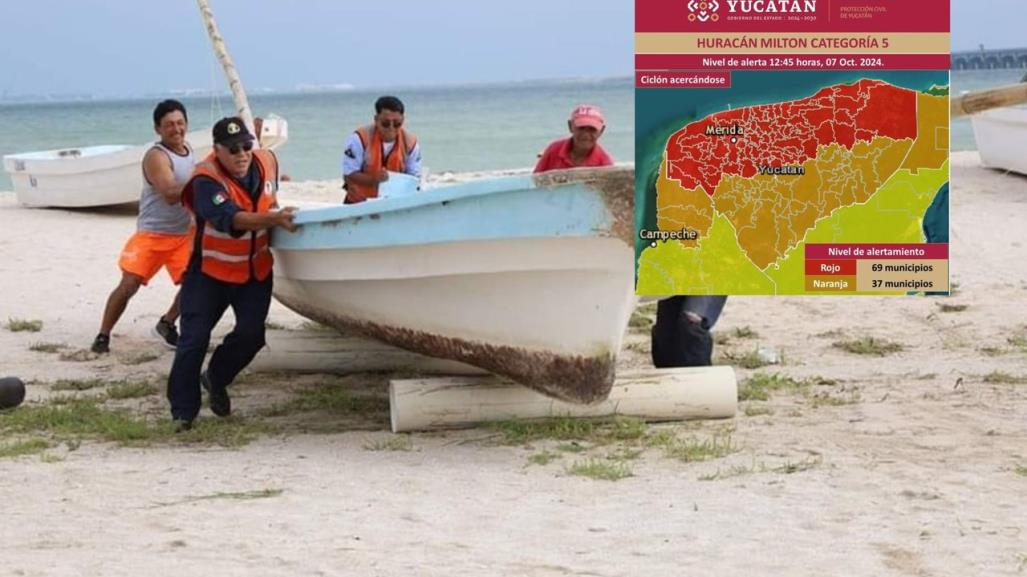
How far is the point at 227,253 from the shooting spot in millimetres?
6180

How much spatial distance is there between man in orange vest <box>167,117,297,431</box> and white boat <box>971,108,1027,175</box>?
38.7ft

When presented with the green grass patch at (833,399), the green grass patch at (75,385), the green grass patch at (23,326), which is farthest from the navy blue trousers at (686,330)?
the green grass patch at (23,326)

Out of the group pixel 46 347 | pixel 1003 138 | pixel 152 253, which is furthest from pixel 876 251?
pixel 1003 138

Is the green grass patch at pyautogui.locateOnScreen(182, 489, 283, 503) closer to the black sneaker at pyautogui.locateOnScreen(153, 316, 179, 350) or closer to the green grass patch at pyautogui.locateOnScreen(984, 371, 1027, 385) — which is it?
the black sneaker at pyautogui.locateOnScreen(153, 316, 179, 350)

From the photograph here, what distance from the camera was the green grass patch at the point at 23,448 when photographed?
19.1 feet

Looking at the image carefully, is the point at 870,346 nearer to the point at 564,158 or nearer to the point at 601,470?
the point at 564,158

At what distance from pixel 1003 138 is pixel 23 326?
1223 centimetres

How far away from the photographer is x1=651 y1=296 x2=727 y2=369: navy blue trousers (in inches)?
271

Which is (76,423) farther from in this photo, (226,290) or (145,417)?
(226,290)

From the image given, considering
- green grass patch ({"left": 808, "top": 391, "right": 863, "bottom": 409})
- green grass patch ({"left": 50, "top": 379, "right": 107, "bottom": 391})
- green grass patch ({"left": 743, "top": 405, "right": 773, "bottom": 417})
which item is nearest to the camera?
green grass patch ({"left": 743, "top": 405, "right": 773, "bottom": 417})

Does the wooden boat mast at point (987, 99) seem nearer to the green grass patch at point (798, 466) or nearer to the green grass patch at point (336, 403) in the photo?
the green grass patch at point (798, 466)

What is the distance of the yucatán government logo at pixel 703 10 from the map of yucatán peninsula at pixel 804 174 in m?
0.27

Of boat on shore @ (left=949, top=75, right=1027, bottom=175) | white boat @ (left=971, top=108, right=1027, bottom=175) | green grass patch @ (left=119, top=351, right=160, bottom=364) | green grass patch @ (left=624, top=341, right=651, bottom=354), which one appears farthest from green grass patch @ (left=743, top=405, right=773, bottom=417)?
white boat @ (left=971, top=108, right=1027, bottom=175)

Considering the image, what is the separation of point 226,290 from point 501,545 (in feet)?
7.66
